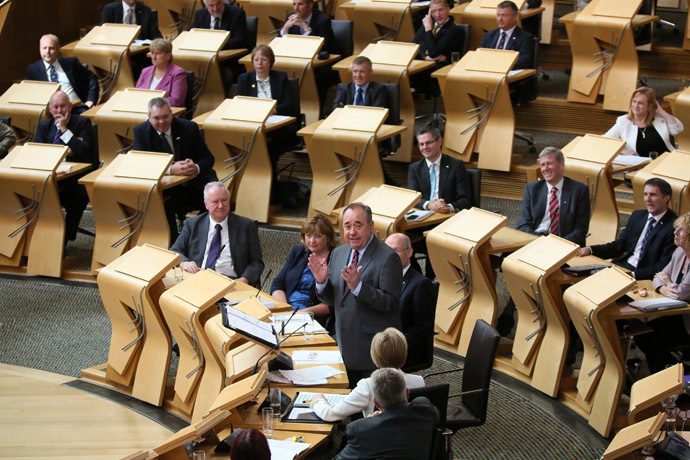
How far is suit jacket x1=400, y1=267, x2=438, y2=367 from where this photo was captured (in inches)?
193

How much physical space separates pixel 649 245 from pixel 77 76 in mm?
5266

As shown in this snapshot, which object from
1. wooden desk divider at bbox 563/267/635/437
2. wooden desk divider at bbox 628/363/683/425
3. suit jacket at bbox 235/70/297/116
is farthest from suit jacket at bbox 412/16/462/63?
wooden desk divider at bbox 628/363/683/425

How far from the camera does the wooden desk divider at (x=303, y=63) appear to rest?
332 inches

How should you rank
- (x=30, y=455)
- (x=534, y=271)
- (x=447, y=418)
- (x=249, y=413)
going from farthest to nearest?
(x=534, y=271) → (x=30, y=455) → (x=447, y=418) → (x=249, y=413)

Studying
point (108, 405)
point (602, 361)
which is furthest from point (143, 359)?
point (602, 361)

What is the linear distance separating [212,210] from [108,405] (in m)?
1.25

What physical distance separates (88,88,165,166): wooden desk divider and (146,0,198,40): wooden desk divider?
8.02ft

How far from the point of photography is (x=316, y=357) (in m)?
4.54

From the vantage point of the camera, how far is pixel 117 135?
777cm

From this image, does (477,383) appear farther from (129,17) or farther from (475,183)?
(129,17)

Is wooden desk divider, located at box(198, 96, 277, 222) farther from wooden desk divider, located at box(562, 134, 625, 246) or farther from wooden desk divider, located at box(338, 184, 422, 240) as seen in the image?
wooden desk divider, located at box(562, 134, 625, 246)

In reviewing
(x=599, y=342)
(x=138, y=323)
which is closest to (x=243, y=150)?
(x=138, y=323)

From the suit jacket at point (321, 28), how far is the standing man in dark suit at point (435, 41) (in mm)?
828

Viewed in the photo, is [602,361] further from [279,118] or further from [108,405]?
[279,118]
